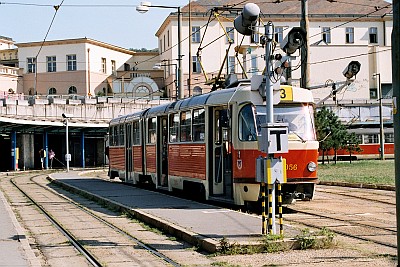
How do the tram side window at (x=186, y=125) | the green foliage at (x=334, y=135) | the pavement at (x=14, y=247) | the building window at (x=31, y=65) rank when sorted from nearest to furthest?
the pavement at (x=14, y=247) → the tram side window at (x=186, y=125) → the green foliage at (x=334, y=135) → the building window at (x=31, y=65)

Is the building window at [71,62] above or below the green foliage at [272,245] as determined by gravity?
above

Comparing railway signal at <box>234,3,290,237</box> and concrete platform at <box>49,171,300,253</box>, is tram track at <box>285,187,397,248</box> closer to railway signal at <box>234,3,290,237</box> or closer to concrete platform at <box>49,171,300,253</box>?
concrete platform at <box>49,171,300,253</box>

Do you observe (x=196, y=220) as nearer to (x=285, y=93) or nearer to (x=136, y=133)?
(x=285, y=93)

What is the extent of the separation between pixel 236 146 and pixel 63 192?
1400cm

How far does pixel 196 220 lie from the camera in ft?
47.3

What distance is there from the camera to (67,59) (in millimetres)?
90062

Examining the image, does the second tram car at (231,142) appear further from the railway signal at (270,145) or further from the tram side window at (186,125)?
the railway signal at (270,145)

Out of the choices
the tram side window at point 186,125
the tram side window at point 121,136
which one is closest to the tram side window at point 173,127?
the tram side window at point 186,125

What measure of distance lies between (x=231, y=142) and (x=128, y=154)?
12.8 meters

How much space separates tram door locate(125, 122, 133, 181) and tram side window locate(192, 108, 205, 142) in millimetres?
9609

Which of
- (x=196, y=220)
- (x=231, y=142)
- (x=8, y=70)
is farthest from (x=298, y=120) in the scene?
(x=8, y=70)

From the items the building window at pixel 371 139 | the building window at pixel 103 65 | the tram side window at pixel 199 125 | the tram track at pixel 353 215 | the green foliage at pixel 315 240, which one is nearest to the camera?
the green foliage at pixel 315 240

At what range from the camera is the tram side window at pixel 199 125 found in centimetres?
1851

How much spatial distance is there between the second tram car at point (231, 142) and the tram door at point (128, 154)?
616 cm
